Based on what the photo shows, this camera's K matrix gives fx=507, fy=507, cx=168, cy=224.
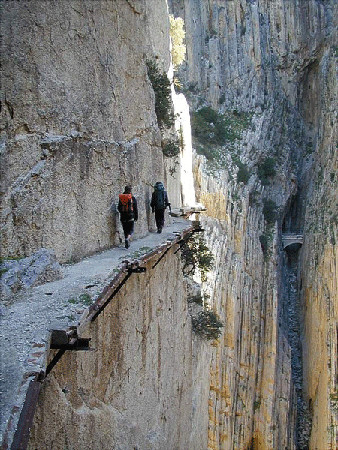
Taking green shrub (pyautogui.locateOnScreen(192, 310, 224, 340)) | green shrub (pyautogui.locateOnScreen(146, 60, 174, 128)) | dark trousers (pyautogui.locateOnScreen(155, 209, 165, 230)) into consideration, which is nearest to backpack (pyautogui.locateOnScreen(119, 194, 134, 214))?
→ dark trousers (pyautogui.locateOnScreen(155, 209, 165, 230))

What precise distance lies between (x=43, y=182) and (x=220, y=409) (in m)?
15.4

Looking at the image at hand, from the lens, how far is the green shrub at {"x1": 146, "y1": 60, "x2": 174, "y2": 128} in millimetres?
10352

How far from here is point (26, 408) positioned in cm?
291

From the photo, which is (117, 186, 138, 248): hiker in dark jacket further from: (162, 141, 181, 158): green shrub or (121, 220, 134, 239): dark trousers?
(162, 141, 181, 158): green shrub

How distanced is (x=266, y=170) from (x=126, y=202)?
867 inches

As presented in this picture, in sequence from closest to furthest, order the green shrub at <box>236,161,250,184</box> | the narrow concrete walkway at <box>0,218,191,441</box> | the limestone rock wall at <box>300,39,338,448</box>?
the narrow concrete walkway at <box>0,218,191,441</box>, the limestone rock wall at <box>300,39,338,448</box>, the green shrub at <box>236,161,250,184</box>

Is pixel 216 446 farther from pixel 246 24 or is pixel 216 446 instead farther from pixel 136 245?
pixel 246 24

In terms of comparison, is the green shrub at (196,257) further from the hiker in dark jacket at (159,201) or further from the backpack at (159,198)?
the backpack at (159,198)

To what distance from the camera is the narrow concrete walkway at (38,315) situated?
10.4ft

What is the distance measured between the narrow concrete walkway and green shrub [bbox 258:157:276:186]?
22.9 meters

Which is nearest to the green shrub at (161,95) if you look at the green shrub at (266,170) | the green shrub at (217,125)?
the green shrub at (217,125)

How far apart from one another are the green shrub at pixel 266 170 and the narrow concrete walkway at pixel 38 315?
22.9 meters

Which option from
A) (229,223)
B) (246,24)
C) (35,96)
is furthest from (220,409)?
(246,24)

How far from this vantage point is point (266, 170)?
28047 millimetres
